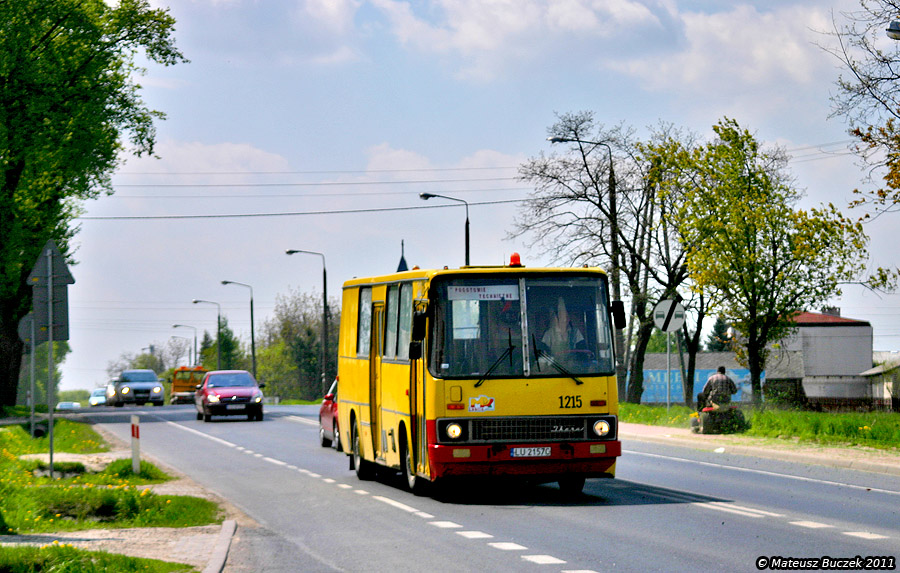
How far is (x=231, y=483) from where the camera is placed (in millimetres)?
19469

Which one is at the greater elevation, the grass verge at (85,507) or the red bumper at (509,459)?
the red bumper at (509,459)

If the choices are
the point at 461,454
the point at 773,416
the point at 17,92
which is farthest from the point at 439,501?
the point at 17,92

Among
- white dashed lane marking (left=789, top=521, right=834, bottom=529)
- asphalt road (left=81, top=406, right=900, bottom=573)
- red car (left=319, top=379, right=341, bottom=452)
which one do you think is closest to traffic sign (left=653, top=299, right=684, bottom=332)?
asphalt road (left=81, top=406, right=900, bottom=573)

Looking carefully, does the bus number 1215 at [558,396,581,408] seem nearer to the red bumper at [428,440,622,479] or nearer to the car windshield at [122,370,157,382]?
the red bumper at [428,440,622,479]

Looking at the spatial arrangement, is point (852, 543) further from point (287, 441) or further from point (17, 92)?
point (17, 92)

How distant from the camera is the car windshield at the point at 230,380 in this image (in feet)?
136

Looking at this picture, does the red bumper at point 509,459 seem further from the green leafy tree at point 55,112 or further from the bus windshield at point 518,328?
the green leafy tree at point 55,112

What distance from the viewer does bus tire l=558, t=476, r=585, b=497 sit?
16297mm

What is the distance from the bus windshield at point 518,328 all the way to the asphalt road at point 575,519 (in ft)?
5.35

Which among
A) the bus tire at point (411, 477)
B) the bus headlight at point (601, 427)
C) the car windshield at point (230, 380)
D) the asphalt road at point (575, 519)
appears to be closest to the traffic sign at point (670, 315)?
the asphalt road at point (575, 519)

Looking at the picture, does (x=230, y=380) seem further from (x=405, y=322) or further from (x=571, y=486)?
(x=571, y=486)

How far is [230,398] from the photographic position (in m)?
40.6

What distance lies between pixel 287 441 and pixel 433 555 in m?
19.4

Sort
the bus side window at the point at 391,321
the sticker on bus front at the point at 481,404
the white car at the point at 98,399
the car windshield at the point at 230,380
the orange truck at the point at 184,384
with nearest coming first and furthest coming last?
the sticker on bus front at the point at 481,404 < the bus side window at the point at 391,321 < the car windshield at the point at 230,380 < the orange truck at the point at 184,384 < the white car at the point at 98,399
